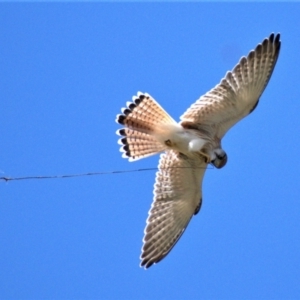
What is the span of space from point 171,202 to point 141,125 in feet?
3.54

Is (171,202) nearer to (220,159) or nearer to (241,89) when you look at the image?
(220,159)

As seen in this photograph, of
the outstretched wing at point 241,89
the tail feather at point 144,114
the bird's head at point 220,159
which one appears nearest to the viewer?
the outstretched wing at point 241,89

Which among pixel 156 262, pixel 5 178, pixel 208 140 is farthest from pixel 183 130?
pixel 5 178

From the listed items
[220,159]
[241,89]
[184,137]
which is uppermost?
[241,89]

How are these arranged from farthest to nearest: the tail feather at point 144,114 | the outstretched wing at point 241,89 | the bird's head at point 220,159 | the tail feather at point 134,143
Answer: the tail feather at point 134,143
the tail feather at point 144,114
the bird's head at point 220,159
the outstretched wing at point 241,89

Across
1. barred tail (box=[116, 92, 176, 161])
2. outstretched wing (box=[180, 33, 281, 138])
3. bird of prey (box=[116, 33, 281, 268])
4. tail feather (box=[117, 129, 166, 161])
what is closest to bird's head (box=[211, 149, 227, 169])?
bird of prey (box=[116, 33, 281, 268])

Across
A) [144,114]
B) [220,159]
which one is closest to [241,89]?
[220,159]

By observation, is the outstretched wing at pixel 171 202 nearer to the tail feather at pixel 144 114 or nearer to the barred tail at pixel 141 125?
the barred tail at pixel 141 125

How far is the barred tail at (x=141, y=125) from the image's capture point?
727 centimetres

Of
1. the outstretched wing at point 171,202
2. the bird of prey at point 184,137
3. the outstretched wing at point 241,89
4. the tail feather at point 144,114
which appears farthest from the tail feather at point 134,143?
the outstretched wing at point 241,89

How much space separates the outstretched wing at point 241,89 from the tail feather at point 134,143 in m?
0.66

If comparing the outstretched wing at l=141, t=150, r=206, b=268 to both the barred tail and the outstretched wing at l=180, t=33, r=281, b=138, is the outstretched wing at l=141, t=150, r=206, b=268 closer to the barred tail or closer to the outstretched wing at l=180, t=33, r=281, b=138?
the barred tail

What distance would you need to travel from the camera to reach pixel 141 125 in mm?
7410

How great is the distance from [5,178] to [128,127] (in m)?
2.93
